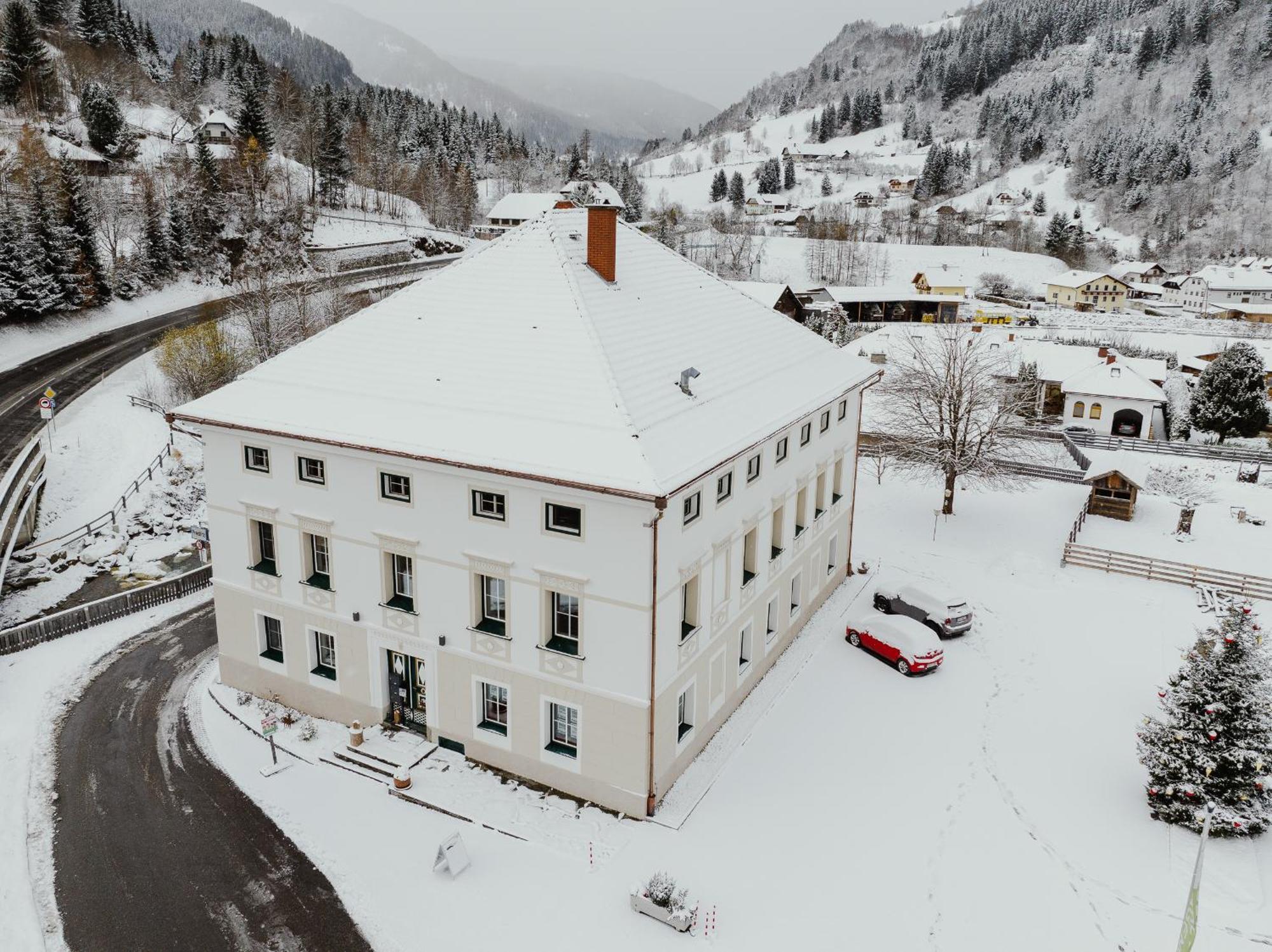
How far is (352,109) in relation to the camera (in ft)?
396

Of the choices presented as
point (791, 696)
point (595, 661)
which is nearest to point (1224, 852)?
point (791, 696)

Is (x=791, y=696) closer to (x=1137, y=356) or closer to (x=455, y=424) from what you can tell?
(x=455, y=424)

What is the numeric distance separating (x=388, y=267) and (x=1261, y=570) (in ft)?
225

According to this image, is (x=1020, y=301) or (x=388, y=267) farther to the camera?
(x=1020, y=301)

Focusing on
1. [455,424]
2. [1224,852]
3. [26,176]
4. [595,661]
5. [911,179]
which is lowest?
[1224,852]

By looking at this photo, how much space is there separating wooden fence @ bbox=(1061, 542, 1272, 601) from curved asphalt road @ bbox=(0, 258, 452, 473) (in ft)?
144

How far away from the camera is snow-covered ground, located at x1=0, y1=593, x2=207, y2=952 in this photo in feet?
53.5

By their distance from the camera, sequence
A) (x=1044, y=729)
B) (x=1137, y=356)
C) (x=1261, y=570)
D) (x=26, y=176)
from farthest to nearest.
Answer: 1. (x=1137, y=356)
2. (x=26, y=176)
3. (x=1261, y=570)
4. (x=1044, y=729)

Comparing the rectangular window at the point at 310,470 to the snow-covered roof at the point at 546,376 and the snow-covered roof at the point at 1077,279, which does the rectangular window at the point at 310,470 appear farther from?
the snow-covered roof at the point at 1077,279

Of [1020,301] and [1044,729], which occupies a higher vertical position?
[1020,301]

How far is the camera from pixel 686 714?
20344 millimetres

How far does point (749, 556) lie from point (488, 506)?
7.62 meters

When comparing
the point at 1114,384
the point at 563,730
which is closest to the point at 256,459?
the point at 563,730

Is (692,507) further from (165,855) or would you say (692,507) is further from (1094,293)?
(1094,293)
